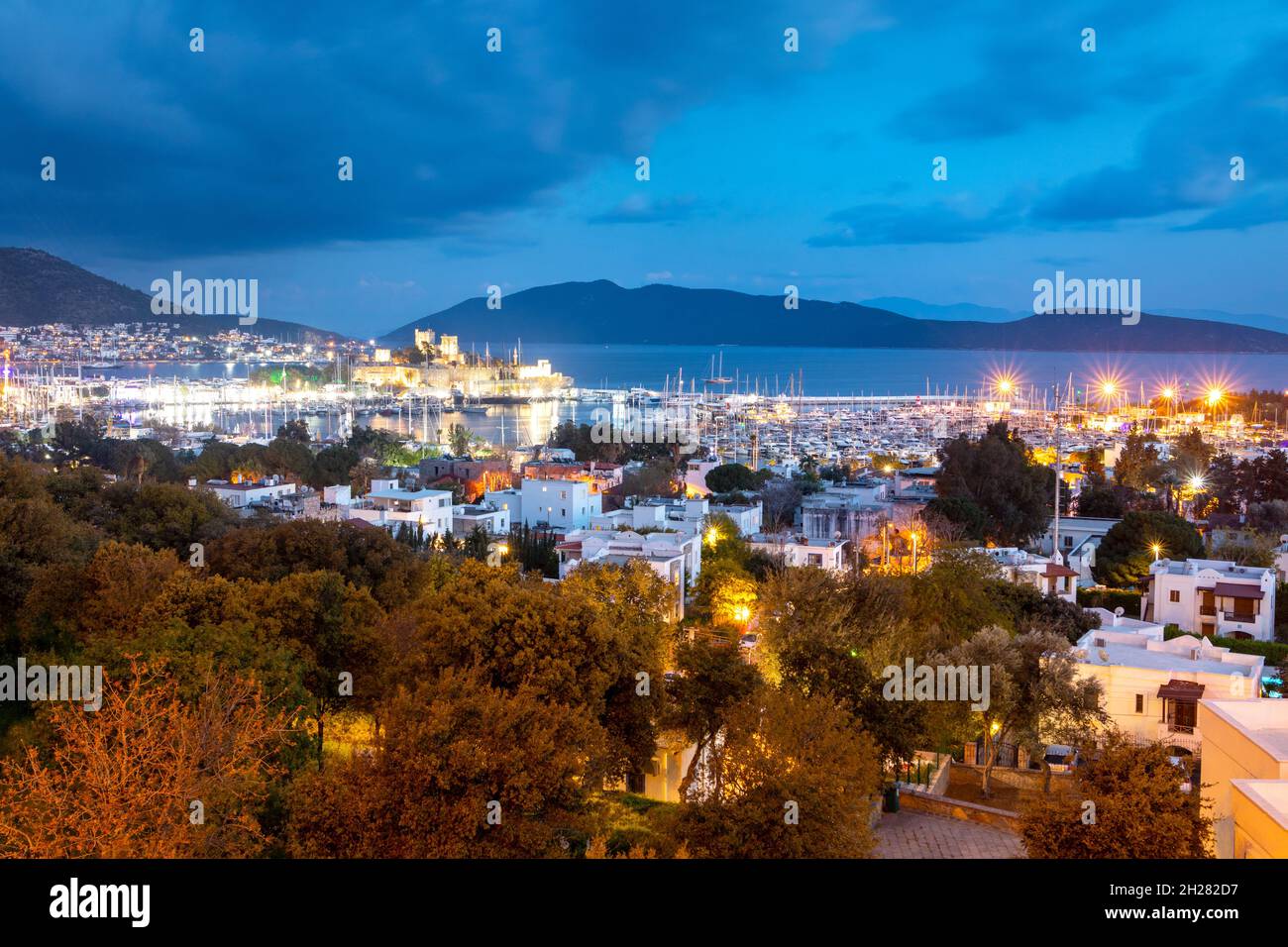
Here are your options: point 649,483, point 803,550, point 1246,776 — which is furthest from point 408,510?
point 1246,776

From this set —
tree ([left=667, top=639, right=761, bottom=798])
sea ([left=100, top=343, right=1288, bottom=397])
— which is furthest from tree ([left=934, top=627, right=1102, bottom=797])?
sea ([left=100, top=343, right=1288, bottom=397])

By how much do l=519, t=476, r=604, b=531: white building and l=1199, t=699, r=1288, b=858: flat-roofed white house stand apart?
2077 centimetres

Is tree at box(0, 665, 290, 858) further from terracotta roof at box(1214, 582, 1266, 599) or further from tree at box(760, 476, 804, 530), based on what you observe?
tree at box(760, 476, 804, 530)

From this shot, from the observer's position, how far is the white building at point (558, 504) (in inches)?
1110

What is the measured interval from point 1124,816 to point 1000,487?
2204 cm

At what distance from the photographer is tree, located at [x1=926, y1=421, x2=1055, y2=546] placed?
27734 millimetres

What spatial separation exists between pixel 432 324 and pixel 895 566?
480 ft

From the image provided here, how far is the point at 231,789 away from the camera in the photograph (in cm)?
783

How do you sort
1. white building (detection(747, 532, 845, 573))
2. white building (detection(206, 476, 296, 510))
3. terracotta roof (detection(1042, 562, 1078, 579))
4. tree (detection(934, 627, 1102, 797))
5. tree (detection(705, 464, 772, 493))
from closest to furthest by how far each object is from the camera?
tree (detection(934, 627, 1102, 797)), terracotta roof (detection(1042, 562, 1078, 579)), white building (detection(747, 532, 845, 573)), white building (detection(206, 476, 296, 510)), tree (detection(705, 464, 772, 493))

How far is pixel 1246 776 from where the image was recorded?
7266 millimetres

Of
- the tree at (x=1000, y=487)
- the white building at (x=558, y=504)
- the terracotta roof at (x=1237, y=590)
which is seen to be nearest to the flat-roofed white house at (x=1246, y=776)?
the terracotta roof at (x=1237, y=590)

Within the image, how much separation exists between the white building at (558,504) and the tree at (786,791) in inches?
758
